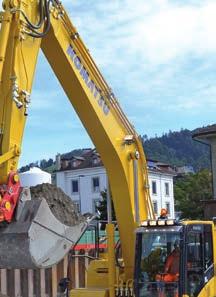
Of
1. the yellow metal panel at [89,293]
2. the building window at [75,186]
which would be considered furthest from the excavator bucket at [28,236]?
the building window at [75,186]

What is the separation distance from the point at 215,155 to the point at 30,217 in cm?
1924

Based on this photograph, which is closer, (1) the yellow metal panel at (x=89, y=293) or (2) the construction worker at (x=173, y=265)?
(2) the construction worker at (x=173, y=265)

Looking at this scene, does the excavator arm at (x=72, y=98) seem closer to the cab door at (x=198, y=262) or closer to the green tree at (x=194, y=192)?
the cab door at (x=198, y=262)

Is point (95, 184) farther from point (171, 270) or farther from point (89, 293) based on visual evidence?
point (171, 270)

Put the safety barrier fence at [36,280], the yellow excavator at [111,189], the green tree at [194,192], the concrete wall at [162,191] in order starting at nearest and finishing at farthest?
the yellow excavator at [111,189], the safety barrier fence at [36,280], the green tree at [194,192], the concrete wall at [162,191]

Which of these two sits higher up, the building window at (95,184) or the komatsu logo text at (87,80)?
the building window at (95,184)

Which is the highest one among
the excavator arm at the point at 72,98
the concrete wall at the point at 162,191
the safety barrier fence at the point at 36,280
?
the concrete wall at the point at 162,191

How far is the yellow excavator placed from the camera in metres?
6.52

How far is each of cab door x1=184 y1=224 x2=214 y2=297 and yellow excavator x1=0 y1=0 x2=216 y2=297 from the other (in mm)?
13

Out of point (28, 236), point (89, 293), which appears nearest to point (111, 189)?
point (89, 293)

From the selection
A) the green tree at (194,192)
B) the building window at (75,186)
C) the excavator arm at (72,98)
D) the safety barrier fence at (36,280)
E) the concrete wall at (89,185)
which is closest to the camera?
the excavator arm at (72,98)

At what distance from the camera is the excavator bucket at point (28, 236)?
6.41 m

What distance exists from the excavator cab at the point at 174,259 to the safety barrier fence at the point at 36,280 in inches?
271

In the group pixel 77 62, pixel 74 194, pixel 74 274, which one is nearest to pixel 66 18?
pixel 77 62
